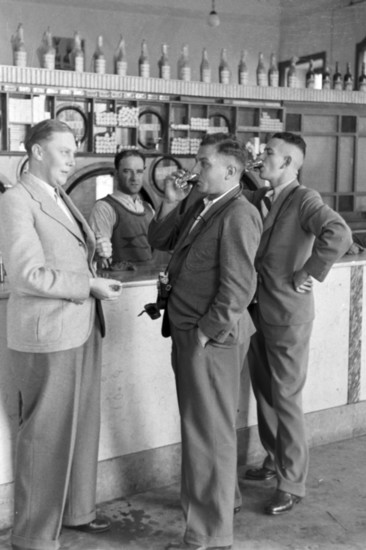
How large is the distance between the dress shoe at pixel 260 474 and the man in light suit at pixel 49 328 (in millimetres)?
1071

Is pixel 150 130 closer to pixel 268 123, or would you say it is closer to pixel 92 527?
pixel 268 123

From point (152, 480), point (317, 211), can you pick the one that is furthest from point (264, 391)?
point (317, 211)

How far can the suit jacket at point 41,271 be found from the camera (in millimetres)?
2500

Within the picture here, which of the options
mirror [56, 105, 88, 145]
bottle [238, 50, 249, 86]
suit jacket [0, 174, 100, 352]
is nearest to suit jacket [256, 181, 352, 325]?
suit jacket [0, 174, 100, 352]

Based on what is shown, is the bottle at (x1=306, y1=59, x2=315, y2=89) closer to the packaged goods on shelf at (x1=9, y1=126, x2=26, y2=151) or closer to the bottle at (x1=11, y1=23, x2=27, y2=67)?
the bottle at (x1=11, y1=23, x2=27, y2=67)

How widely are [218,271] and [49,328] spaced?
2.14ft

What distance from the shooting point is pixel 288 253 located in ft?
10.7

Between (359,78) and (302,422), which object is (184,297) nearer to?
(302,422)

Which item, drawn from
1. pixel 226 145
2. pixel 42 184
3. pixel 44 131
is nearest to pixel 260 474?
pixel 226 145

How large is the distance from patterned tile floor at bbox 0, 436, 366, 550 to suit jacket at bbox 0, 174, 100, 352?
91 centimetres

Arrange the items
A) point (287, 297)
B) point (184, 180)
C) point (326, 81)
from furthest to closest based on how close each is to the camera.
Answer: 1. point (326, 81)
2. point (287, 297)
3. point (184, 180)

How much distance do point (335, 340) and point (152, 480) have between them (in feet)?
4.23

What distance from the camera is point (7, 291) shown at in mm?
3010

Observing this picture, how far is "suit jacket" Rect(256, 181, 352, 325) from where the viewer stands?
322 cm
